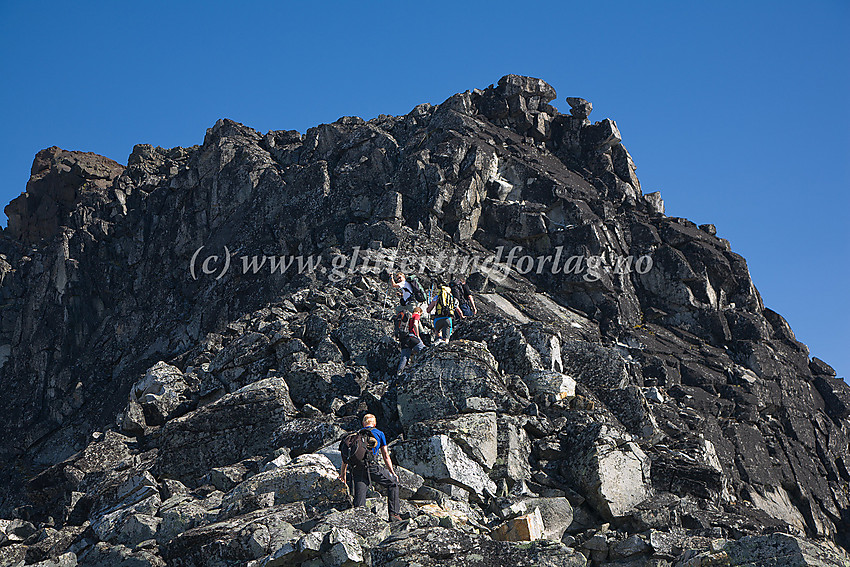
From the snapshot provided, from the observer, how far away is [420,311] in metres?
26.1

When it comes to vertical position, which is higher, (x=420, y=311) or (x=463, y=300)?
(x=463, y=300)

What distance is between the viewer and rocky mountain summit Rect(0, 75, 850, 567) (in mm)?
17672

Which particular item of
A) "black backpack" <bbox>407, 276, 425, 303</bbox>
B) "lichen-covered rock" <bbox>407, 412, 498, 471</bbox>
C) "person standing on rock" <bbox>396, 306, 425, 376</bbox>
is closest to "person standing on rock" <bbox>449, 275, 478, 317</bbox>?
"black backpack" <bbox>407, 276, 425, 303</bbox>

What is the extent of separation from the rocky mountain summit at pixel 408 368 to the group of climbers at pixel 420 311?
677 millimetres

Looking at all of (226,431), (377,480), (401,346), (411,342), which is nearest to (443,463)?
(377,480)

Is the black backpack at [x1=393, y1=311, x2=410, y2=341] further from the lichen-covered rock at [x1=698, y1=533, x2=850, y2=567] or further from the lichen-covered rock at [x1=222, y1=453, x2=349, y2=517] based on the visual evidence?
the lichen-covered rock at [x1=698, y1=533, x2=850, y2=567]

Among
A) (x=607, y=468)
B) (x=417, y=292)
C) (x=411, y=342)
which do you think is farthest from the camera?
(x=417, y=292)

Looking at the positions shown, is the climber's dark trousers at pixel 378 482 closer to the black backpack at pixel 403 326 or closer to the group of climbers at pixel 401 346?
the group of climbers at pixel 401 346

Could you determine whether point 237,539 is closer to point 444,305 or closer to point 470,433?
point 470,433

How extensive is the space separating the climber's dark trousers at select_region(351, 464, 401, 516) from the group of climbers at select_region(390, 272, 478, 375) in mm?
6972

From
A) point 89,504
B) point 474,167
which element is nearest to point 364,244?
point 474,167

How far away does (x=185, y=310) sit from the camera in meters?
53.2

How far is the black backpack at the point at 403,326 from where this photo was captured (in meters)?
24.7

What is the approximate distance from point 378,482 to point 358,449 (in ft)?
2.54
